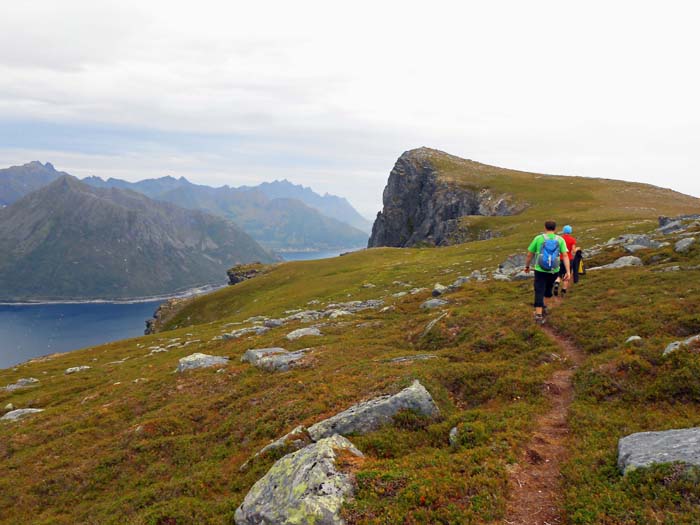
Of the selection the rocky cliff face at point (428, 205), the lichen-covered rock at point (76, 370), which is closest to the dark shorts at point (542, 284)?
the lichen-covered rock at point (76, 370)

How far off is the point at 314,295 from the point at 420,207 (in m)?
115

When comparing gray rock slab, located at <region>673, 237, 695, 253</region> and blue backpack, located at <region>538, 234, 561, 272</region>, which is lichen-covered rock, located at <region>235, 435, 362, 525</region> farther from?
gray rock slab, located at <region>673, 237, 695, 253</region>

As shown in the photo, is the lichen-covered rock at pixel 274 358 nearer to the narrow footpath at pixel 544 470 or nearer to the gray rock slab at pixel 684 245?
the narrow footpath at pixel 544 470

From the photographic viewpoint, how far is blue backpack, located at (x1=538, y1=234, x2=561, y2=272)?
64.7 ft

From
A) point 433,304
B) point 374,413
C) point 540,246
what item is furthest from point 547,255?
point 433,304

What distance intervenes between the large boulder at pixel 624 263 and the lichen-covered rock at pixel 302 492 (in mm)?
29989

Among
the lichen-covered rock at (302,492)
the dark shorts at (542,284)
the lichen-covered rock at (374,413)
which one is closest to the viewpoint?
the lichen-covered rock at (302,492)

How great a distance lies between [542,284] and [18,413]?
3818 cm

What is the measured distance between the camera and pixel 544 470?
11172mm

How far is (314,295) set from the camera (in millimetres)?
64188

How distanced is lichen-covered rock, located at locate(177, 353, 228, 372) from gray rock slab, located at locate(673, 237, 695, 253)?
37.4 meters

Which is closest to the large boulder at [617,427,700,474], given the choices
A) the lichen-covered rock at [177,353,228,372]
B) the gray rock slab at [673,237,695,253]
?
the lichen-covered rock at [177,353,228,372]

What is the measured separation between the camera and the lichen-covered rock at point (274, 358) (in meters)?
25.3

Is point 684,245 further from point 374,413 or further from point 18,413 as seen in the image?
point 18,413
